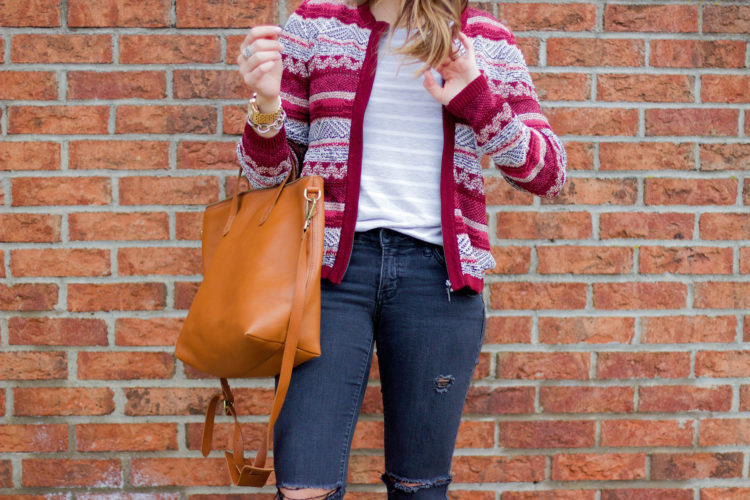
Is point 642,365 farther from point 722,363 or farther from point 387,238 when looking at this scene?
point 387,238

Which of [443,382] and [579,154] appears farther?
[579,154]

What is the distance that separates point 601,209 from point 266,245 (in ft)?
4.00

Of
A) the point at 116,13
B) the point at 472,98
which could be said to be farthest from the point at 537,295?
the point at 116,13

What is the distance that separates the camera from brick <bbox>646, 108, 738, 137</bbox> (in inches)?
80.7

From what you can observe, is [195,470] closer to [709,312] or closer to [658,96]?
[709,312]

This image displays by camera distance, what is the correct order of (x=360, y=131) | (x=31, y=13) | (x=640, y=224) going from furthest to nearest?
(x=640, y=224) < (x=31, y=13) < (x=360, y=131)

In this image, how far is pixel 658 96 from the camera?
6.71 ft

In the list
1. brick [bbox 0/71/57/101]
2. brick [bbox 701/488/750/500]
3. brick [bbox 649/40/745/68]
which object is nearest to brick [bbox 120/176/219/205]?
brick [bbox 0/71/57/101]

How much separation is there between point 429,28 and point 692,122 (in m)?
1.16

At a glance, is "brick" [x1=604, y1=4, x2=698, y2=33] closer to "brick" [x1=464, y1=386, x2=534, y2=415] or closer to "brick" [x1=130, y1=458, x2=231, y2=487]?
"brick" [x1=464, y1=386, x2=534, y2=415]

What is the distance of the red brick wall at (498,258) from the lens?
1.98 m

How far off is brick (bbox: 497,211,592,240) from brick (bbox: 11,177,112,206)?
1223 millimetres

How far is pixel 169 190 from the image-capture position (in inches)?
79.0

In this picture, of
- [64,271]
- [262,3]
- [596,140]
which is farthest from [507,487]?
[262,3]
